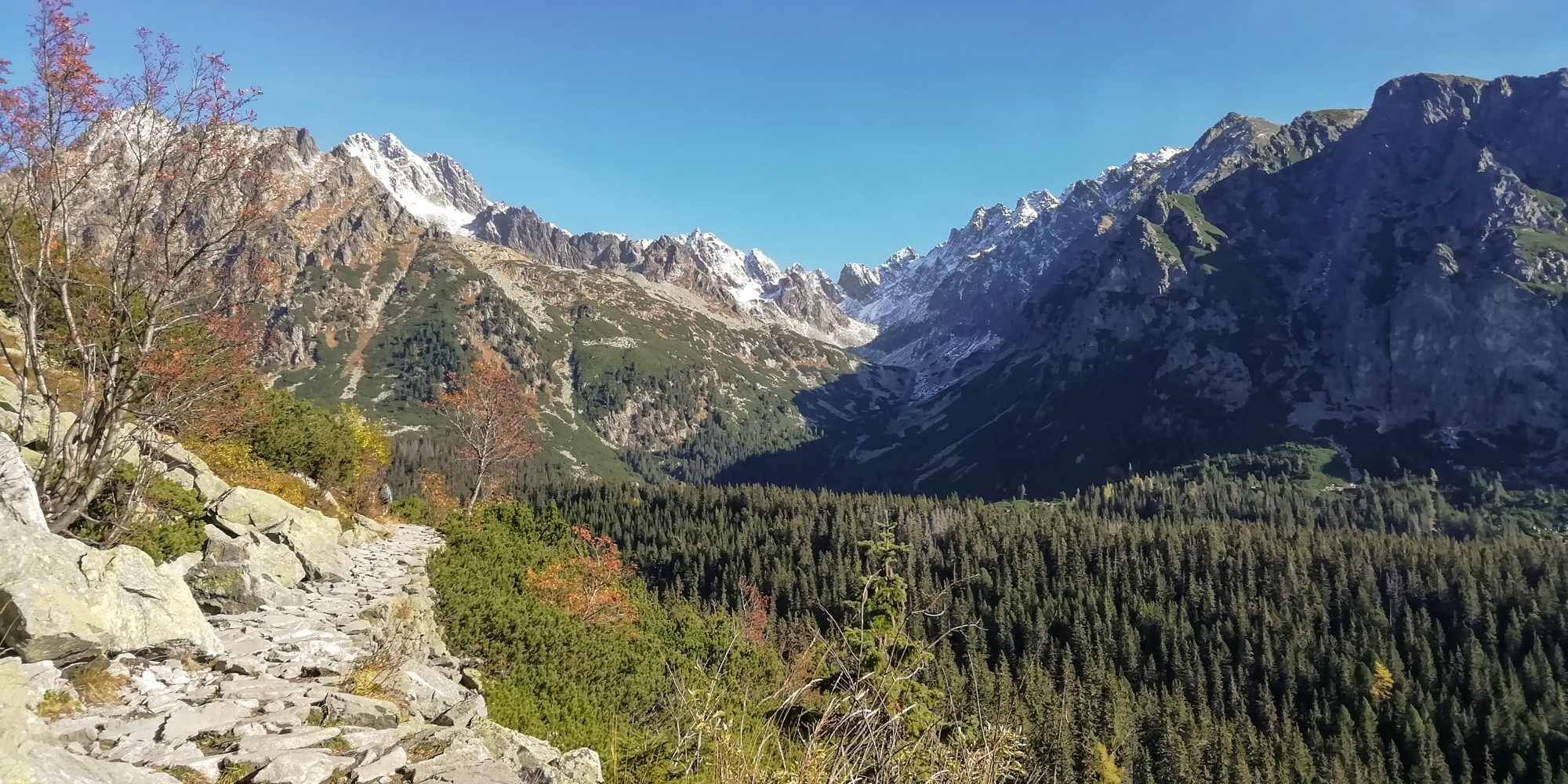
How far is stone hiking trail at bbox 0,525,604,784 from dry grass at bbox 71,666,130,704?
129 mm

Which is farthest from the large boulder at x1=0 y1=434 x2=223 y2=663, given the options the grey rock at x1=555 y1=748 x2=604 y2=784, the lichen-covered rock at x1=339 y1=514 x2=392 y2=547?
the lichen-covered rock at x1=339 y1=514 x2=392 y2=547

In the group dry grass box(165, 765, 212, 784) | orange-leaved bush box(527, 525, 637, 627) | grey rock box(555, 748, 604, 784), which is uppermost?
dry grass box(165, 765, 212, 784)

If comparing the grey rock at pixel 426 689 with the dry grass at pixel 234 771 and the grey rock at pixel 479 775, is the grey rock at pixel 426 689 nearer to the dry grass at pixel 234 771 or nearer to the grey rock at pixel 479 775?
the grey rock at pixel 479 775

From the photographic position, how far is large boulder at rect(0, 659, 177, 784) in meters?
6.07

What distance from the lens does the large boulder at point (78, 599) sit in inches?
401

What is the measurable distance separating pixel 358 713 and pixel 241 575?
1024 centimetres

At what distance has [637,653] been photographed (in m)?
26.4

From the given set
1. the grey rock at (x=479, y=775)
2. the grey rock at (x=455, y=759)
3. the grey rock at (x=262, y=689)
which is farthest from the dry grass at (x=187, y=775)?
the grey rock at (x=262, y=689)

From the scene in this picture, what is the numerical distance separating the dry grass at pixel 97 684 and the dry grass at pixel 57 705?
40 cm

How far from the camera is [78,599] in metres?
11.0

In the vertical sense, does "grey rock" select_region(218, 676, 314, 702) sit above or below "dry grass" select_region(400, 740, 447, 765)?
above

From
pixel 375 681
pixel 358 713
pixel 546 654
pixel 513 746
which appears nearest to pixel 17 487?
pixel 375 681

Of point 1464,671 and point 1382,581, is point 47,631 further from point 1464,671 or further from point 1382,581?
point 1382,581

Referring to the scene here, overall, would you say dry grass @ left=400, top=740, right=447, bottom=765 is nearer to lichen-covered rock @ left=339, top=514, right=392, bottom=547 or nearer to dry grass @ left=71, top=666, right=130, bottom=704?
dry grass @ left=71, top=666, right=130, bottom=704
